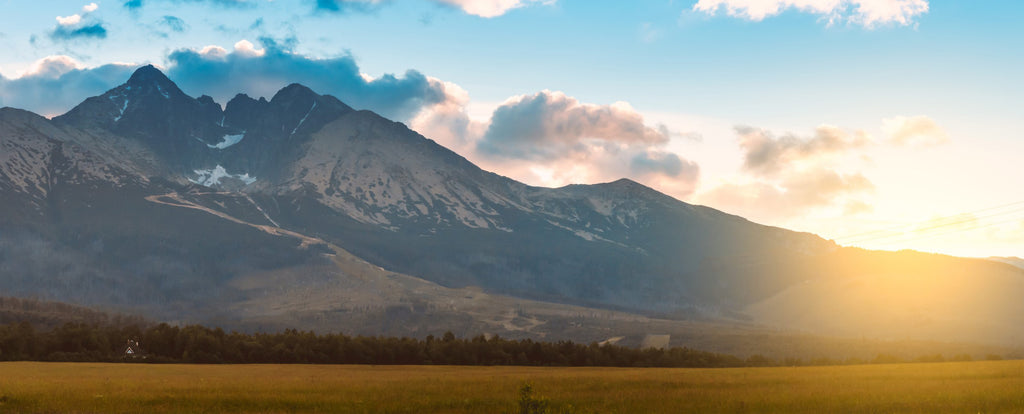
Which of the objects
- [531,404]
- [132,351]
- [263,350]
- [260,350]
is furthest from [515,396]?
[132,351]

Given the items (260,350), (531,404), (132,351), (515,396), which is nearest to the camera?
(531,404)

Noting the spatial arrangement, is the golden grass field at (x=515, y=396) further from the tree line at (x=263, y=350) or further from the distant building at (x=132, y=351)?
the distant building at (x=132, y=351)

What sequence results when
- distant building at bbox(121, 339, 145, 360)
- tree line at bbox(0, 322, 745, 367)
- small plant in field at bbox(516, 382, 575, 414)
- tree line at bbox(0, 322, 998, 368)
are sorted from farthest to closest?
tree line at bbox(0, 322, 745, 367)
tree line at bbox(0, 322, 998, 368)
distant building at bbox(121, 339, 145, 360)
small plant in field at bbox(516, 382, 575, 414)

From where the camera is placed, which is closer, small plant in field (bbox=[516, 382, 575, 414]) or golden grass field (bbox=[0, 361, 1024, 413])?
small plant in field (bbox=[516, 382, 575, 414])

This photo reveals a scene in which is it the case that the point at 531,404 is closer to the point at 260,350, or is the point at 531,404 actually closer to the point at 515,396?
the point at 515,396

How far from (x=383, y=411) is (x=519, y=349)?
138550 millimetres

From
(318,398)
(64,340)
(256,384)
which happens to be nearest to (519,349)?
(64,340)

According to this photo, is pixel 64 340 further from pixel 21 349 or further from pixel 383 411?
pixel 383 411

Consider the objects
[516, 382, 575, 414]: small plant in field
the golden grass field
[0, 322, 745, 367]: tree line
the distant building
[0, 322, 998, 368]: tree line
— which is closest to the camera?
[516, 382, 575, 414]: small plant in field

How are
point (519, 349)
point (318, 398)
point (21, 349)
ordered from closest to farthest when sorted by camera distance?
point (318, 398) → point (21, 349) → point (519, 349)

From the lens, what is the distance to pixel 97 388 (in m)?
79.3

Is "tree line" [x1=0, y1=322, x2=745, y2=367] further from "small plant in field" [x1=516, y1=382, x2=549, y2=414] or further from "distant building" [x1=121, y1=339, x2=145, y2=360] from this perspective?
"small plant in field" [x1=516, y1=382, x2=549, y2=414]

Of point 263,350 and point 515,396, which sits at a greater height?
point 263,350

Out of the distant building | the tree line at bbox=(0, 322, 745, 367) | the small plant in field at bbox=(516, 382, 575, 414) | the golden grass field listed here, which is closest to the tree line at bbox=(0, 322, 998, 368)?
the tree line at bbox=(0, 322, 745, 367)
